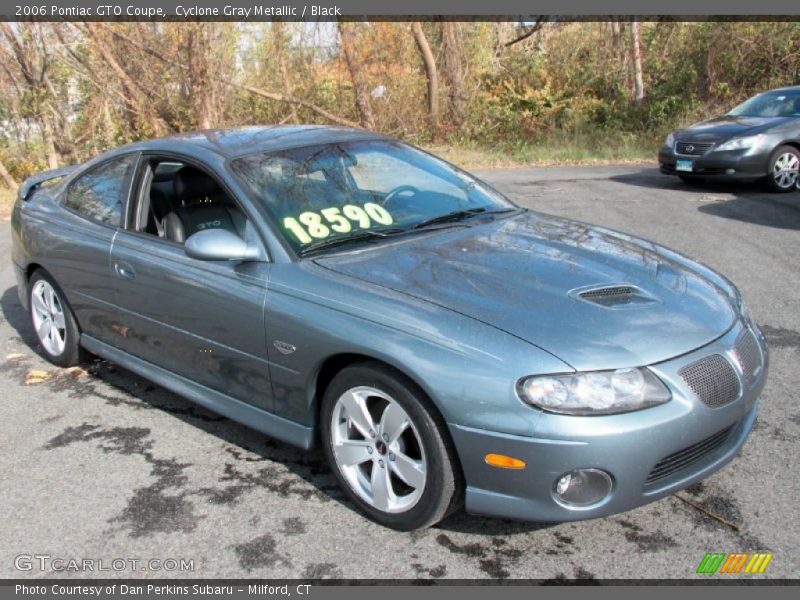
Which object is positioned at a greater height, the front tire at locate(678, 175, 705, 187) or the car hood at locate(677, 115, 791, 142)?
the car hood at locate(677, 115, 791, 142)

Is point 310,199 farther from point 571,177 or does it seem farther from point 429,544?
point 571,177

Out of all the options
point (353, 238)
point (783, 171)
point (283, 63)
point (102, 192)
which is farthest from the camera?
point (283, 63)

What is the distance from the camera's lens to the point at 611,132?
19172mm

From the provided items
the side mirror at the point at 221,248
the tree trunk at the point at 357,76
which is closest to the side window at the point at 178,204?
the side mirror at the point at 221,248

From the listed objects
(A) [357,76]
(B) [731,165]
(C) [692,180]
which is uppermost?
(A) [357,76]

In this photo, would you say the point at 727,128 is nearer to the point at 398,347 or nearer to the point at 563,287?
the point at 563,287

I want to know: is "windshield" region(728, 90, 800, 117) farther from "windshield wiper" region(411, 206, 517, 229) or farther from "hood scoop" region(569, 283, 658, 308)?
"hood scoop" region(569, 283, 658, 308)

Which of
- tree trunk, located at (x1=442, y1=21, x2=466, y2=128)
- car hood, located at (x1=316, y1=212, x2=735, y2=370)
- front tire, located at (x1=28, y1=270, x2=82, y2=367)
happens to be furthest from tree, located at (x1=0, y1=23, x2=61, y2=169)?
car hood, located at (x1=316, y1=212, x2=735, y2=370)

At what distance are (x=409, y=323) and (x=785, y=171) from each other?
387 inches

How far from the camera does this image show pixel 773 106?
1216 centimetres

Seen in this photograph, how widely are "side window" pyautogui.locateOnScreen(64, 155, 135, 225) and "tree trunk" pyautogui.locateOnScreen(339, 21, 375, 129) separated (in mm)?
14067

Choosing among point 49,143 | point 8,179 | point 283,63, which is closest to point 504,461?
point 8,179

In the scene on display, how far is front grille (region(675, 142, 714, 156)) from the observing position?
1154 cm

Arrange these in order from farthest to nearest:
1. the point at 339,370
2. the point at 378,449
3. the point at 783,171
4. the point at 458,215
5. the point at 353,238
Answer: the point at 783,171 < the point at 458,215 < the point at 353,238 < the point at 339,370 < the point at 378,449
